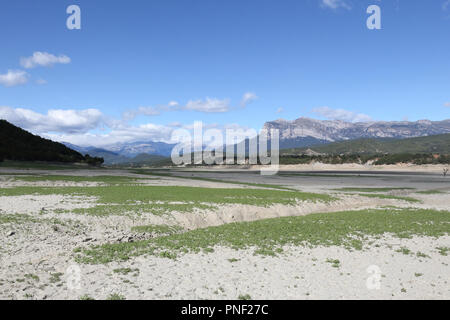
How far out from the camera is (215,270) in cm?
1410

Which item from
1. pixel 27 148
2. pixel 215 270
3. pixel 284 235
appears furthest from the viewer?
pixel 27 148

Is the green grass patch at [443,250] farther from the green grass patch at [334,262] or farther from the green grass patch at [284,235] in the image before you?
the green grass patch at [334,262]

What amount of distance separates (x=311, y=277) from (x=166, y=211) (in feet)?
54.8

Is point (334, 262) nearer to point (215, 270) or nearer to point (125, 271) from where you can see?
point (215, 270)

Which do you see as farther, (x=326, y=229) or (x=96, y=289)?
(x=326, y=229)

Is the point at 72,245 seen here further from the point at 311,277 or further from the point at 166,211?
the point at 311,277

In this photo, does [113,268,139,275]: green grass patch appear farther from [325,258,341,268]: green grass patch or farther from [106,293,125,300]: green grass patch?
[325,258,341,268]: green grass patch

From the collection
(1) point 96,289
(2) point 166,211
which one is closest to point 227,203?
(2) point 166,211

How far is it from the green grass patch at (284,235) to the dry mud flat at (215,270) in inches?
26.7

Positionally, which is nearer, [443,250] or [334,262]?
[334,262]

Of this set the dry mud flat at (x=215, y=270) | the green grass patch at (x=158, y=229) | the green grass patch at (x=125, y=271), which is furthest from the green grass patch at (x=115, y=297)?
the green grass patch at (x=158, y=229)

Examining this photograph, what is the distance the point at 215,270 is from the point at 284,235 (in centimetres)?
776

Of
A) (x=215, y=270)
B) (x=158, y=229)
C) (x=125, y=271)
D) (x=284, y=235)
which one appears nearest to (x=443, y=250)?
(x=284, y=235)

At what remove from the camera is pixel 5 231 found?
747 inches
